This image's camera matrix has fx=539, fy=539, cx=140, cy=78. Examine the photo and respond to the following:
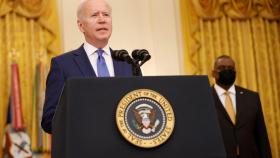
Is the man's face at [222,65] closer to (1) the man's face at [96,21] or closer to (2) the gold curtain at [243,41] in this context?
(2) the gold curtain at [243,41]

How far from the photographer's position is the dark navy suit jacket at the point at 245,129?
5066 mm

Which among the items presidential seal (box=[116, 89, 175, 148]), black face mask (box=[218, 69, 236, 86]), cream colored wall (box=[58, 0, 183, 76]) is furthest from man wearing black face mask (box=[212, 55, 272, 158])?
presidential seal (box=[116, 89, 175, 148])

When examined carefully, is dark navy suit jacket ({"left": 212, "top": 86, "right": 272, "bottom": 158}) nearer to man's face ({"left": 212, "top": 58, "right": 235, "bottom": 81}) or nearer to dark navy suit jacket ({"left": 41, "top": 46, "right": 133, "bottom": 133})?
man's face ({"left": 212, "top": 58, "right": 235, "bottom": 81})

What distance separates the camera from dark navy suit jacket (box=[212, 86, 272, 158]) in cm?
507

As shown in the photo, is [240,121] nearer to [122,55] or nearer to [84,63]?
[84,63]

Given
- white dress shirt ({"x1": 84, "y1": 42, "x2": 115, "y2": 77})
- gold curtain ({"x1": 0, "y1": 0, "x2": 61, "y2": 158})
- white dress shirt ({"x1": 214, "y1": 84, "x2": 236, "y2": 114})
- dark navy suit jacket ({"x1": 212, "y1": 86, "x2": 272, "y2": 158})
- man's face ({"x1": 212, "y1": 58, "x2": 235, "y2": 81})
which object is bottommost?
dark navy suit jacket ({"x1": 212, "y1": 86, "x2": 272, "y2": 158})

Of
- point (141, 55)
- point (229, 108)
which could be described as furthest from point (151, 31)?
point (141, 55)

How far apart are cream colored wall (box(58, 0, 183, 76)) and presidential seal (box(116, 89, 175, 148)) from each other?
14.5 feet

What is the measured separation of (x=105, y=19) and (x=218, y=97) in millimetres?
2661

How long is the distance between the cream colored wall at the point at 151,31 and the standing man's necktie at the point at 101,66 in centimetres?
362

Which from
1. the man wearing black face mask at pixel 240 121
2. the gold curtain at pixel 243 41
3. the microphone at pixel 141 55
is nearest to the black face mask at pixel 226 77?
the man wearing black face mask at pixel 240 121

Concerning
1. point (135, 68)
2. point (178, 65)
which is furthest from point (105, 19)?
point (178, 65)

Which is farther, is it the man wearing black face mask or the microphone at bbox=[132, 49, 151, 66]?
the man wearing black face mask

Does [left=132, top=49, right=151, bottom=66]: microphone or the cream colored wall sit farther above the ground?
the cream colored wall
